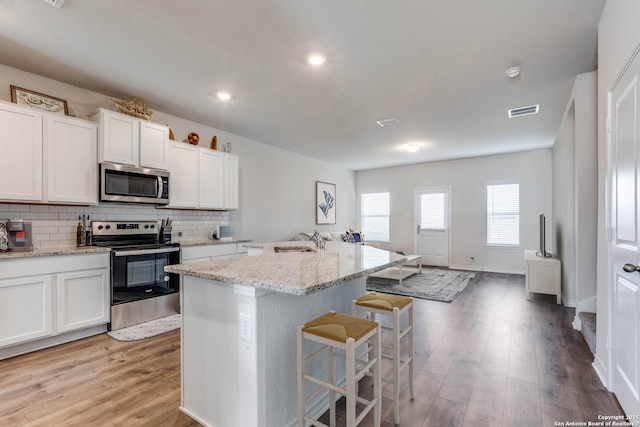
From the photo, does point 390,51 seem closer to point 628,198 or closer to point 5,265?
point 628,198

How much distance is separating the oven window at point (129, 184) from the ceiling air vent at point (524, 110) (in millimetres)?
4573

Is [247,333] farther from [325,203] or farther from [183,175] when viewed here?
[325,203]

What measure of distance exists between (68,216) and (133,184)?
0.69 m

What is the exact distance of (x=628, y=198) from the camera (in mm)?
1737

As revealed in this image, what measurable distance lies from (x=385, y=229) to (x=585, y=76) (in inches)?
215

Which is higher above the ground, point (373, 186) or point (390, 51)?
point (390, 51)

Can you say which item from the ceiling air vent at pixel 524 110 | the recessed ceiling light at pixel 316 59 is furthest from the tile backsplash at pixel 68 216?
the ceiling air vent at pixel 524 110

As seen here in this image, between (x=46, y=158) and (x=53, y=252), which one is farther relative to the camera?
(x=46, y=158)

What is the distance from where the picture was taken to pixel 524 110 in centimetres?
394

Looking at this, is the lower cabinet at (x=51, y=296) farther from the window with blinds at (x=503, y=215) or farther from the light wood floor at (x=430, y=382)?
the window with blinds at (x=503, y=215)

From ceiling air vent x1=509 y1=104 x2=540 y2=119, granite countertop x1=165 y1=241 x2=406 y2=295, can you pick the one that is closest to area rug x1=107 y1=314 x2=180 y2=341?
granite countertop x1=165 y1=241 x2=406 y2=295

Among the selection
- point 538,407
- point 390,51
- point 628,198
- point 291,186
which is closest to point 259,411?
point 538,407

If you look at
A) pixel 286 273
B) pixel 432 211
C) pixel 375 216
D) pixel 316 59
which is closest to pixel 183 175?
pixel 316 59

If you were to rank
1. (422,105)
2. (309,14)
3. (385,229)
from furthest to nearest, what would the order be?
1. (385,229)
2. (422,105)
3. (309,14)
